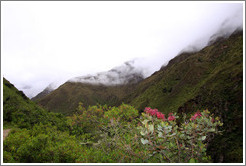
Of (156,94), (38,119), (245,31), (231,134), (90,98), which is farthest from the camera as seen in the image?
(90,98)

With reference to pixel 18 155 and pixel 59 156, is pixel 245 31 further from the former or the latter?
pixel 18 155

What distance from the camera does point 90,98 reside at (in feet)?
650

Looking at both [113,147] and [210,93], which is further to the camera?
[210,93]

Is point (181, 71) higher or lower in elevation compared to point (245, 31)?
higher

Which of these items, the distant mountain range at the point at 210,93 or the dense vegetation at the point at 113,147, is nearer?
the dense vegetation at the point at 113,147

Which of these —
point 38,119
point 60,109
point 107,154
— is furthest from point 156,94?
point 60,109

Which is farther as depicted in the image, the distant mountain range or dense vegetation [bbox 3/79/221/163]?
the distant mountain range

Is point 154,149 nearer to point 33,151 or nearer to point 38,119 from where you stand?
point 33,151

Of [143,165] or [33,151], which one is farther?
[33,151]

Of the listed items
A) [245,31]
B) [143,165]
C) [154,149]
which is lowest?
[143,165]

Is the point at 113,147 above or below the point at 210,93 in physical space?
below

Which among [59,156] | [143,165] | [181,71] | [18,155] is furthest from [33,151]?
[181,71]

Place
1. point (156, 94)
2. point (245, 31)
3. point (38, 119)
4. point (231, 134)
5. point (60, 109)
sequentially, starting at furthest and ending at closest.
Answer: point (60, 109) → point (156, 94) → point (38, 119) → point (231, 134) → point (245, 31)

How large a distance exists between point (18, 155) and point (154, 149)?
239 inches
